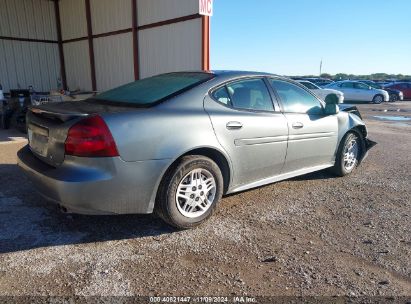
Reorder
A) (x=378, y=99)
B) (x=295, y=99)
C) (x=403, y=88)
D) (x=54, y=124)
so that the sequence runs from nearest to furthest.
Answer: (x=54, y=124)
(x=295, y=99)
(x=378, y=99)
(x=403, y=88)

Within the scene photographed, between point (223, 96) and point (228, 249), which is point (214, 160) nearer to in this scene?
point (223, 96)

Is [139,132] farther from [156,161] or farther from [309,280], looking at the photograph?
[309,280]

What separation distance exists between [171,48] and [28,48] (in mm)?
7780

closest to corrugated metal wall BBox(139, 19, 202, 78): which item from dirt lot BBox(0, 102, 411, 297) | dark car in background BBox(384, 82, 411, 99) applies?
dirt lot BBox(0, 102, 411, 297)

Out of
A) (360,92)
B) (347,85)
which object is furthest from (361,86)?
(347,85)

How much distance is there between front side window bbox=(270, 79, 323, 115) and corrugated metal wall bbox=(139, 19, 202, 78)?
157 inches

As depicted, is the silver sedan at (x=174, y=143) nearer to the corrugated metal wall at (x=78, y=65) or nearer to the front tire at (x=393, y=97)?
the corrugated metal wall at (x=78, y=65)

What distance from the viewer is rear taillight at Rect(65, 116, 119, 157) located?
2.80m

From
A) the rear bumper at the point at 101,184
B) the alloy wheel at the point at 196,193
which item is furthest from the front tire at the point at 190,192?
the rear bumper at the point at 101,184

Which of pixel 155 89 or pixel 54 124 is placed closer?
pixel 54 124

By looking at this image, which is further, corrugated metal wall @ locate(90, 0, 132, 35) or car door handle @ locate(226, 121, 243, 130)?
corrugated metal wall @ locate(90, 0, 132, 35)

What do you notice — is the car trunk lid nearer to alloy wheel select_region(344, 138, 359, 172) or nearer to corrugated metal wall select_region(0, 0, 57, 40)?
alloy wheel select_region(344, 138, 359, 172)

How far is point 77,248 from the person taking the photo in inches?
119

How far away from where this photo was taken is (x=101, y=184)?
9.28ft
